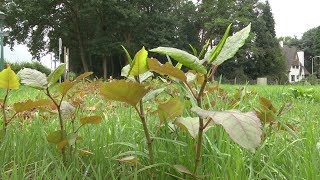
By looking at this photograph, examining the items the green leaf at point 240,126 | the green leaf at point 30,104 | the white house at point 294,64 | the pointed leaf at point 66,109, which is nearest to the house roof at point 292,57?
the white house at point 294,64

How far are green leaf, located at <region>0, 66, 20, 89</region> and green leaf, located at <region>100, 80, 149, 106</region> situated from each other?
0.38 metres

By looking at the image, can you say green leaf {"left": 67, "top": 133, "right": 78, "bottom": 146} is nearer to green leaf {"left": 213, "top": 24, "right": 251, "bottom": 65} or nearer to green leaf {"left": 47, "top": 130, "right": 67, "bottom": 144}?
green leaf {"left": 47, "top": 130, "right": 67, "bottom": 144}

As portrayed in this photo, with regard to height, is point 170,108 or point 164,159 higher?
point 170,108

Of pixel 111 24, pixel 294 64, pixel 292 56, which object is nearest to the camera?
pixel 111 24

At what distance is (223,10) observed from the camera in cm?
3678

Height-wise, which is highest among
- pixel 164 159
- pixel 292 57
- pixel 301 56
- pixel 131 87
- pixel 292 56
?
pixel 301 56

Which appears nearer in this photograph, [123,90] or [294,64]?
[123,90]

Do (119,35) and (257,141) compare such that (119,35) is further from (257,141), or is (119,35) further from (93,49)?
(257,141)

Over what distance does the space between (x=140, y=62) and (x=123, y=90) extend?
0.23ft

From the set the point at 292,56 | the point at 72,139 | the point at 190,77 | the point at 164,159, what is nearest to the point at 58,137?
the point at 72,139

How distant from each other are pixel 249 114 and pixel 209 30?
38.1 m

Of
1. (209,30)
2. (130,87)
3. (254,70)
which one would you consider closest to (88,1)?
(209,30)

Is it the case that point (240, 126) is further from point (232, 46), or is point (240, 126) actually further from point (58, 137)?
point (58, 137)

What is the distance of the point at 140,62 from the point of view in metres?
0.81
